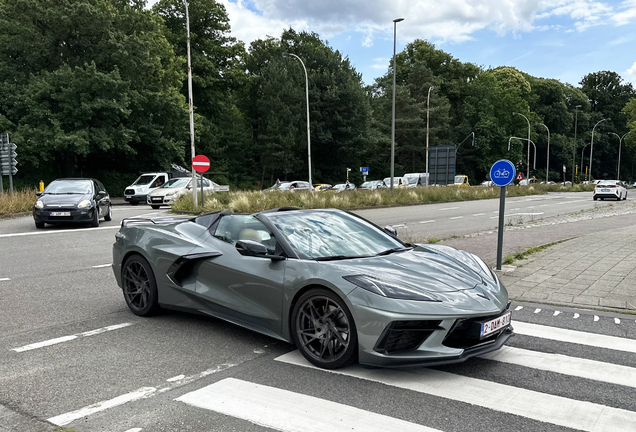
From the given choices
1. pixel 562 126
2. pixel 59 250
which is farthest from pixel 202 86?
pixel 562 126

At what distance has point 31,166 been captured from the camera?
116 ft

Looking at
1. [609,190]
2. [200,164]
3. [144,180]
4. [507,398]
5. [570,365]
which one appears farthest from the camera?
[609,190]

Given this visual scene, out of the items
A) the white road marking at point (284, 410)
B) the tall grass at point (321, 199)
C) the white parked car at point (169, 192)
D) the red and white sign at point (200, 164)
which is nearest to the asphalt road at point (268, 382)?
the white road marking at point (284, 410)

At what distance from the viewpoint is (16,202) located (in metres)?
20.6

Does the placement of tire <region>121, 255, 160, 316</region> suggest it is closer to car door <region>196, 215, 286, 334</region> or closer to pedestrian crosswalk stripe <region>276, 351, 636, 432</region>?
car door <region>196, 215, 286, 334</region>

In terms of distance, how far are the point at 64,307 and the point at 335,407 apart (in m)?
4.19

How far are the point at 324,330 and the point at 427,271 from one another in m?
0.98

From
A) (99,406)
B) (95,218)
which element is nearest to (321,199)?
(95,218)

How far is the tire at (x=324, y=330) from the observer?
3.93 metres

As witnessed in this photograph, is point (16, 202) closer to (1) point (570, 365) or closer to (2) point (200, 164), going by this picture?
(2) point (200, 164)

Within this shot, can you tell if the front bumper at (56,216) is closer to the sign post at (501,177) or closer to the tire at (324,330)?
the sign post at (501,177)

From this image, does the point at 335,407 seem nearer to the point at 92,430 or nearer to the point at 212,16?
the point at 92,430

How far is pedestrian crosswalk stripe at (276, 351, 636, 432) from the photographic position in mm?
3244

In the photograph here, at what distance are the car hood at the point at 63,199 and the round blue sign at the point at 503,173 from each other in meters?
12.0
